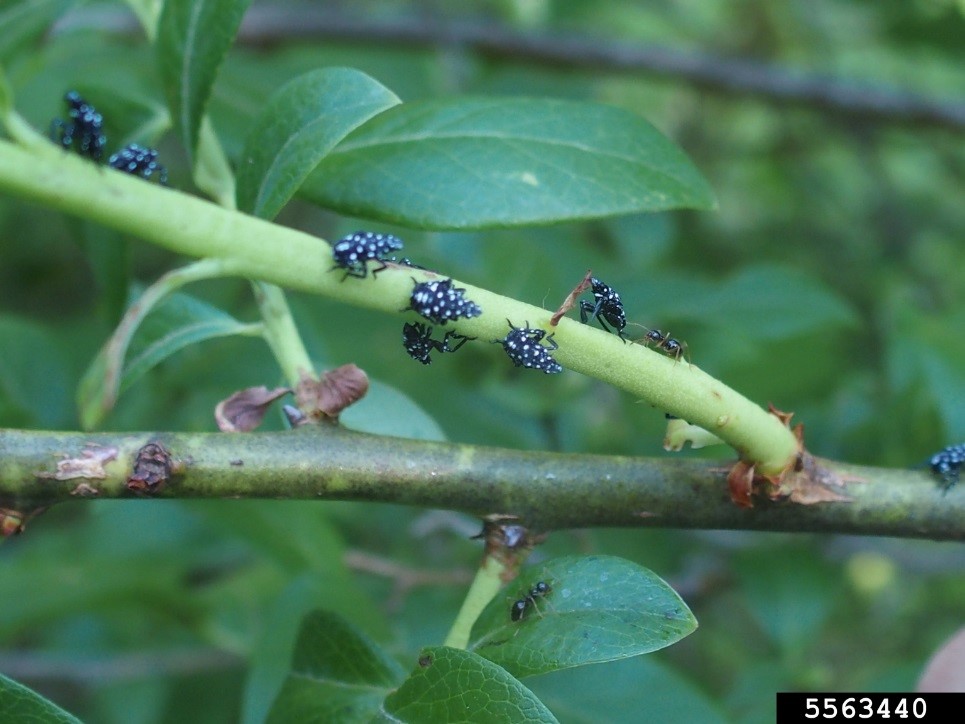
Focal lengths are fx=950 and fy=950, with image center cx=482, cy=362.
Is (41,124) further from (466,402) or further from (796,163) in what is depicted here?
(796,163)

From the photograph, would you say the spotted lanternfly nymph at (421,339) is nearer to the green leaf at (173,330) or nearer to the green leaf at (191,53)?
the green leaf at (173,330)

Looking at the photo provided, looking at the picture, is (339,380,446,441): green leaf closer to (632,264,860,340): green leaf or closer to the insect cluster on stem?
the insect cluster on stem

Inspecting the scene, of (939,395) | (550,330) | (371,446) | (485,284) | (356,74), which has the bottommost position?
(371,446)

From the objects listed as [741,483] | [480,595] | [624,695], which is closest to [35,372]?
[480,595]

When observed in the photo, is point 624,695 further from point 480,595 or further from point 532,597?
point 532,597

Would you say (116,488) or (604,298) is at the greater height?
(604,298)

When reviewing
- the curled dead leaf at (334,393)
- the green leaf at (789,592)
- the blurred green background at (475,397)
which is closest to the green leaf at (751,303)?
the blurred green background at (475,397)

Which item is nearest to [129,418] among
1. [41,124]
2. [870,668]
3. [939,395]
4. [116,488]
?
[41,124]
